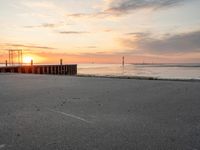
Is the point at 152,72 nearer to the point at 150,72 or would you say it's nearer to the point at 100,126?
the point at 150,72

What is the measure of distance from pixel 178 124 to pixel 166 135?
94cm

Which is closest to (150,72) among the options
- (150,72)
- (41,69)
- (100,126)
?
(150,72)

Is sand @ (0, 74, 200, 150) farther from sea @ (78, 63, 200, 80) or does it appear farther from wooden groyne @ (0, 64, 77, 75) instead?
wooden groyne @ (0, 64, 77, 75)

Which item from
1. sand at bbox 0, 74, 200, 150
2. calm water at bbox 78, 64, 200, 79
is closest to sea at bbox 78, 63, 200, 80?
A: calm water at bbox 78, 64, 200, 79

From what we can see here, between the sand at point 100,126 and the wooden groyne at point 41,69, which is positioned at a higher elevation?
the wooden groyne at point 41,69

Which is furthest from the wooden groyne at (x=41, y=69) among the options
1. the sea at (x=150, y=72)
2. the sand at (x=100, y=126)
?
the sand at (x=100, y=126)

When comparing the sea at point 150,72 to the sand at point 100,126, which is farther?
the sea at point 150,72

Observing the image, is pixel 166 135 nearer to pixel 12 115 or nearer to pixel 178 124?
pixel 178 124

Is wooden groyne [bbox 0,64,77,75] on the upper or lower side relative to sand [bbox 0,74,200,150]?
upper

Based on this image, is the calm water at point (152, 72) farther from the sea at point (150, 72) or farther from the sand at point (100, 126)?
the sand at point (100, 126)

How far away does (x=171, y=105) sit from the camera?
7.86 meters

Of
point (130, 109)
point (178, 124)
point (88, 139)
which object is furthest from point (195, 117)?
point (88, 139)

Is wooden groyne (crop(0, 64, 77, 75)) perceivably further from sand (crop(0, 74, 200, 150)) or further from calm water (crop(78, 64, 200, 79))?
sand (crop(0, 74, 200, 150))

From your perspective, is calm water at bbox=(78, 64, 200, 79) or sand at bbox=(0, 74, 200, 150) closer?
sand at bbox=(0, 74, 200, 150)
